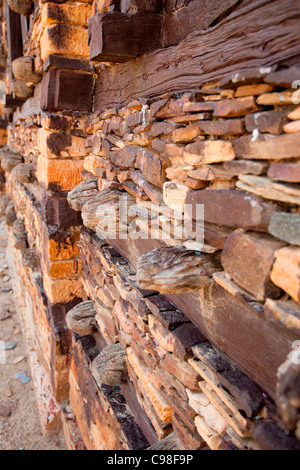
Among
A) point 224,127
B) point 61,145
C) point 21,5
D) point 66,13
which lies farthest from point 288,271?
point 21,5

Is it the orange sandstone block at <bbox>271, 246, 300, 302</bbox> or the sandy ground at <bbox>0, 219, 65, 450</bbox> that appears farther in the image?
the sandy ground at <bbox>0, 219, 65, 450</bbox>

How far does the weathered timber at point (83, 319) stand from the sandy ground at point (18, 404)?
4.09 feet

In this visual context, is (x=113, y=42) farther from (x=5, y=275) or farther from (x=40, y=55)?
(x=5, y=275)

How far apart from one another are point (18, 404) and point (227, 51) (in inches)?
147

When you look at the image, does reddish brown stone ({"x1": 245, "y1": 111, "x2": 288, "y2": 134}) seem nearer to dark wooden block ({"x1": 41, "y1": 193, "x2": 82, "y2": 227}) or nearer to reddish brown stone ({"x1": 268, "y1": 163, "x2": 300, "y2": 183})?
reddish brown stone ({"x1": 268, "y1": 163, "x2": 300, "y2": 183})

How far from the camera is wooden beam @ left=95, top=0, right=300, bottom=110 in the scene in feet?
3.01

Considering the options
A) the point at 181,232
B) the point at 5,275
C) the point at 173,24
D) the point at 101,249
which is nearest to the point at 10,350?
the point at 5,275

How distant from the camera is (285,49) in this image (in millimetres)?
911

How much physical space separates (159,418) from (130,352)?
1.42 feet

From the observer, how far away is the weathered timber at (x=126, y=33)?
161 cm

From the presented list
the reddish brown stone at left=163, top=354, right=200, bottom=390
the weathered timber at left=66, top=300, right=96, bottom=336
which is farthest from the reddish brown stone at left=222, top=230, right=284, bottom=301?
the weathered timber at left=66, top=300, right=96, bottom=336

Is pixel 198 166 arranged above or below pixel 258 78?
below

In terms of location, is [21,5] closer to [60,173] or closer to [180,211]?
[60,173]

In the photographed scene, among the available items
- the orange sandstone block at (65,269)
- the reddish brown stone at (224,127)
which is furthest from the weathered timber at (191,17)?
the orange sandstone block at (65,269)
